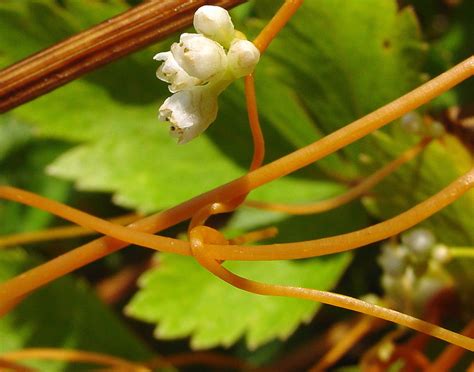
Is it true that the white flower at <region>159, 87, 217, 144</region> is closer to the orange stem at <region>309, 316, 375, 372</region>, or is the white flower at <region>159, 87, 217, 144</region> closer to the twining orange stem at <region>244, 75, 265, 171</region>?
→ the twining orange stem at <region>244, 75, 265, 171</region>

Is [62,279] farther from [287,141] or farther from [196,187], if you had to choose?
[287,141]

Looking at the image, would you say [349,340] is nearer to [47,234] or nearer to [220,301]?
[220,301]

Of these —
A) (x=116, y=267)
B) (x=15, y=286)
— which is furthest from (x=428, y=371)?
(x=116, y=267)

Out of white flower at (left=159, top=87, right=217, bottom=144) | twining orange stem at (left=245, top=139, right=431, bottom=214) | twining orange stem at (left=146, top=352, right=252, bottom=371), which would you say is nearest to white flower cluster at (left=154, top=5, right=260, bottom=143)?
white flower at (left=159, top=87, right=217, bottom=144)

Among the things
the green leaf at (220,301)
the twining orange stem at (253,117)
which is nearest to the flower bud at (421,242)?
the green leaf at (220,301)

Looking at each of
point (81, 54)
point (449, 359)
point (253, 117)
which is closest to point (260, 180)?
point (253, 117)
